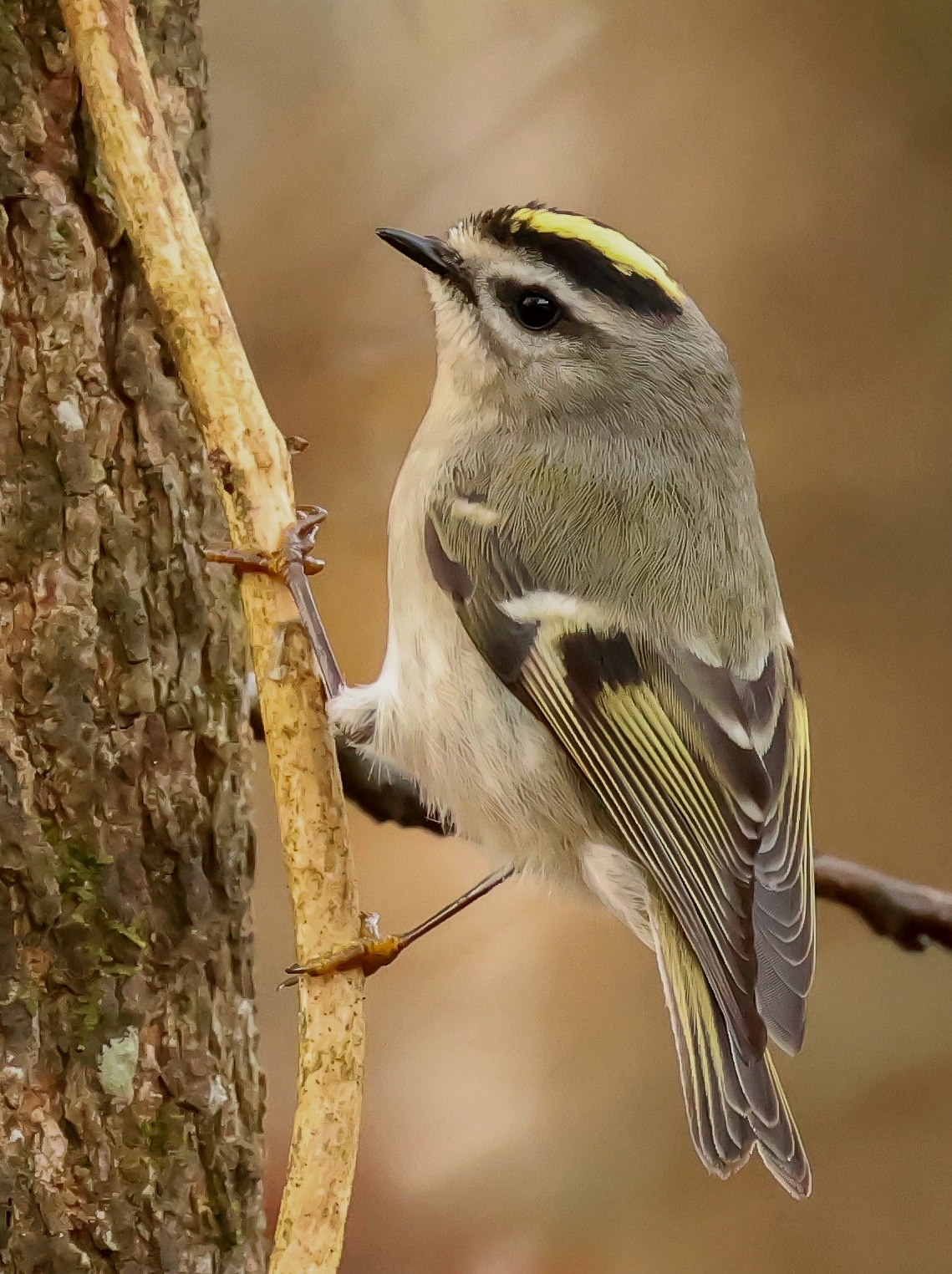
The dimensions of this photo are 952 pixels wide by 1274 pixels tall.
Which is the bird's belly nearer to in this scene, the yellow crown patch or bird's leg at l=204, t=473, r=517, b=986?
bird's leg at l=204, t=473, r=517, b=986

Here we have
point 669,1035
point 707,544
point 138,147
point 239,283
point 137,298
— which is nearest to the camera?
point 138,147

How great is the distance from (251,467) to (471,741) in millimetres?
287

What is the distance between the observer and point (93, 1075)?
0.84 metres

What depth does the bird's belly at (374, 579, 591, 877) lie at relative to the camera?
0.96 metres

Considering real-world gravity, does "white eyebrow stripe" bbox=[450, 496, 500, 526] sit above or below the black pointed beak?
below

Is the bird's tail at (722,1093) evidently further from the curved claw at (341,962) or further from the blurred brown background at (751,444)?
the blurred brown background at (751,444)

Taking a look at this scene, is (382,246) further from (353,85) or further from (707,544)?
(707,544)

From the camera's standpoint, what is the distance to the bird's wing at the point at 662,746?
902 millimetres

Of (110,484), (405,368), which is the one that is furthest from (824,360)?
(110,484)

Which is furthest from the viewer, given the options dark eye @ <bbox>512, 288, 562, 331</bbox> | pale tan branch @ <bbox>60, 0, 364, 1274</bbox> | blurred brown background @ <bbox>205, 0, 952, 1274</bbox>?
blurred brown background @ <bbox>205, 0, 952, 1274</bbox>

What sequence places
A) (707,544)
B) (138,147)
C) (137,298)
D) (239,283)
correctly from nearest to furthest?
(138,147) < (137,298) < (707,544) < (239,283)

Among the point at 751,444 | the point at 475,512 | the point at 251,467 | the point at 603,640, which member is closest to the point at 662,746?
the point at 603,640

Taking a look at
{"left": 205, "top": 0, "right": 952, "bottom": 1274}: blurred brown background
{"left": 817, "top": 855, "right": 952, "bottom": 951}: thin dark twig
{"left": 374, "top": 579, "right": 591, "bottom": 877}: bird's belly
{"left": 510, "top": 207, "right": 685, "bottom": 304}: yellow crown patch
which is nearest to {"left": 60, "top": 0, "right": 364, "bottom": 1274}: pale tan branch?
{"left": 374, "top": 579, "right": 591, "bottom": 877}: bird's belly

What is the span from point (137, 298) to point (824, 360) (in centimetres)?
109
